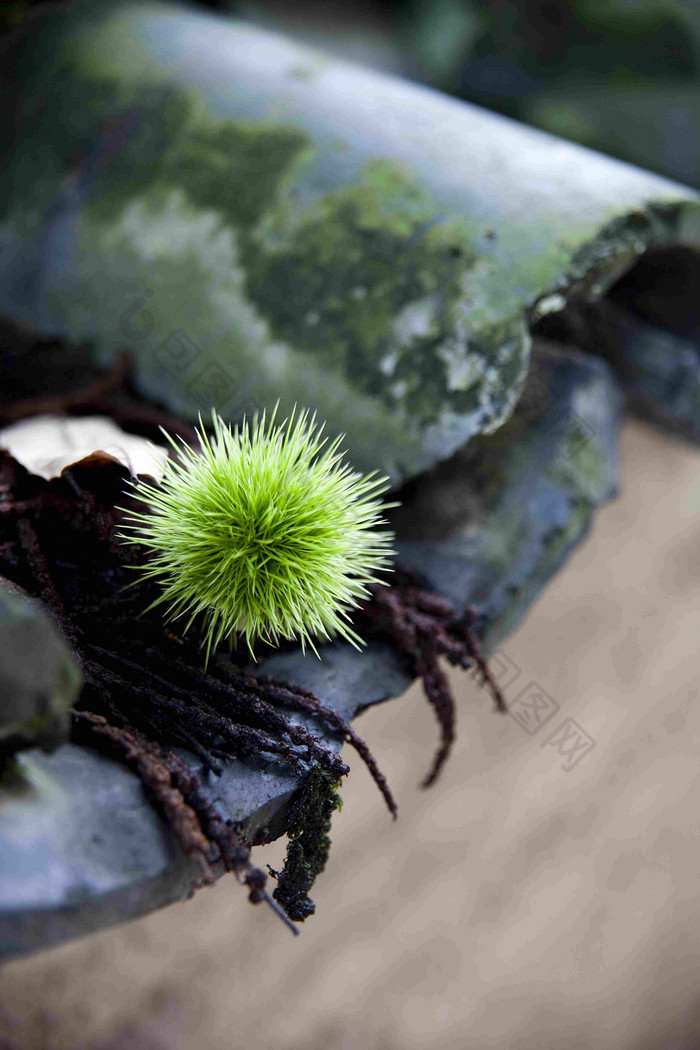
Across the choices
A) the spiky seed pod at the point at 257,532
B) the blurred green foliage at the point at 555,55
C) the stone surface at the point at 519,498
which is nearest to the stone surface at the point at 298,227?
the stone surface at the point at 519,498

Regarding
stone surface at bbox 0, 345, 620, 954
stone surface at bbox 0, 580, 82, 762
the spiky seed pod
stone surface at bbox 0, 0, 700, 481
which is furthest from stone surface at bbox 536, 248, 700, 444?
stone surface at bbox 0, 580, 82, 762

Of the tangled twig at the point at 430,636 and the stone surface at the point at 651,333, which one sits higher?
Result: the stone surface at the point at 651,333

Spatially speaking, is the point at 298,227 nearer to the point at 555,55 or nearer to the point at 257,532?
the point at 257,532

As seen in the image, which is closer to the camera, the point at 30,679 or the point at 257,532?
the point at 30,679

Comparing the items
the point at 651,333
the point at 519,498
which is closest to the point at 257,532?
the point at 519,498

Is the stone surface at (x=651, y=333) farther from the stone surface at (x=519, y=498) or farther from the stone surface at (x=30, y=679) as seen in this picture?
the stone surface at (x=30, y=679)

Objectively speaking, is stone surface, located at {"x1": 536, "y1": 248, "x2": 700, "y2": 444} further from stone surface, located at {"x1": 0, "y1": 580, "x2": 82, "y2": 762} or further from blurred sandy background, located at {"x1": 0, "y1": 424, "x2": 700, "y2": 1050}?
stone surface, located at {"x1": 0, "y1": 580, "x2": 82, "y2": 762}
